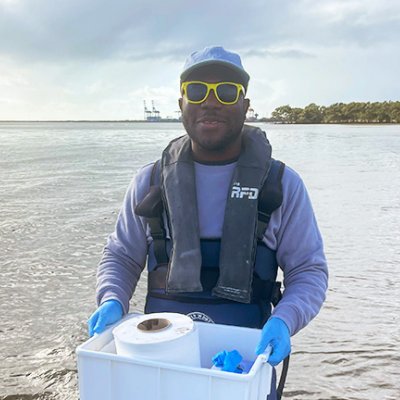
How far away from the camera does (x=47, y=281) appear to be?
6.71 metres

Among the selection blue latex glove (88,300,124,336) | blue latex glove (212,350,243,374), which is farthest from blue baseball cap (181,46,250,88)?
blue latex glove (212,350,243,374)

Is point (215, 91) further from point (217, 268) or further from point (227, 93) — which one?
point (217, 268)

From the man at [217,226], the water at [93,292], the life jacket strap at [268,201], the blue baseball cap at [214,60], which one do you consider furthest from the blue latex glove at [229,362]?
the water at [93,292]

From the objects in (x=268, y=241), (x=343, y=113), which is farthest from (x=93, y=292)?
(x=343, y=113)

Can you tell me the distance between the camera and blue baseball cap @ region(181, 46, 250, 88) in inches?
98.0

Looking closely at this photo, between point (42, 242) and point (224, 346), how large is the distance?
6.95 meters

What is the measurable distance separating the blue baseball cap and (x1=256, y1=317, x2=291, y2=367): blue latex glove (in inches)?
47.6

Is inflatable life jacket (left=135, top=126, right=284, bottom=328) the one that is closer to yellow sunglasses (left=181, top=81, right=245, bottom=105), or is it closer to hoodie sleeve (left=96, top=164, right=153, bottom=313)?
hoodie sleeve (left=96, top=164, right=153, bottom=313)

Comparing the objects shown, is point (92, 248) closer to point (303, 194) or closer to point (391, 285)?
point (391, 285)

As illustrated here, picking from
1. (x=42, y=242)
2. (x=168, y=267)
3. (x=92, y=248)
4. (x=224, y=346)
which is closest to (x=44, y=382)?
(x=168, y=267)

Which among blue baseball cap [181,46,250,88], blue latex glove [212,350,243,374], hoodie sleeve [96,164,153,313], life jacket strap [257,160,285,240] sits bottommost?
blue latex glove [212,350,243,374]

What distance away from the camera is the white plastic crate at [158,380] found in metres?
1.61

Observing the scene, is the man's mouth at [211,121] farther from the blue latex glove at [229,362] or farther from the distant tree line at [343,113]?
the distant tree line at [343,113]

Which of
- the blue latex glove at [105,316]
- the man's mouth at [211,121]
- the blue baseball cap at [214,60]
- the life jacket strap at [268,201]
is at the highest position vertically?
the blue baseball cap at [214,60]
